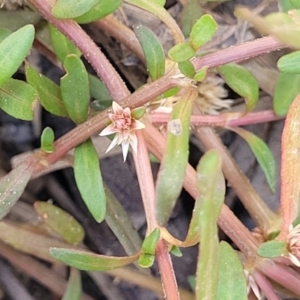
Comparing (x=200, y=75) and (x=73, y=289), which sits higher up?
(x=200, y=75)

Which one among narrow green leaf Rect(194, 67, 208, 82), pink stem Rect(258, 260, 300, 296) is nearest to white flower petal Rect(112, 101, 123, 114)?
narrow green leaf Rect(194, 67, 208, 82)

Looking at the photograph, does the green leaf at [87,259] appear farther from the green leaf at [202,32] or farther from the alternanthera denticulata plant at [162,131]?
the green leaf at [202,32]

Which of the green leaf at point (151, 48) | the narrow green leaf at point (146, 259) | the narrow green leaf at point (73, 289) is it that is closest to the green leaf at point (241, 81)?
the green leaf at point (151, 48)

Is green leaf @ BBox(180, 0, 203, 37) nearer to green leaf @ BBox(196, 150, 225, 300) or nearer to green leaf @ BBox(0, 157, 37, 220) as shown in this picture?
green leaf @ BBox(0, 157, 37, 220)

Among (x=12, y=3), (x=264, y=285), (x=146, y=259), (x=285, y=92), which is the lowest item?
(x=264, y=285)

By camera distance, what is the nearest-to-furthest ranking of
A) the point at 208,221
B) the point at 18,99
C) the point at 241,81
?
the point at 208,221 < the point at 18,99 < the point at 241,81

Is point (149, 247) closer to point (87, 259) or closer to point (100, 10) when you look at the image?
point (87, 259)

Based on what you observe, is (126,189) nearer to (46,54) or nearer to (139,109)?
(46,54)

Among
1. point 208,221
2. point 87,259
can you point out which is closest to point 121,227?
point 87,259

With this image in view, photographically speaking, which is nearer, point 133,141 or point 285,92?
point 133,141
